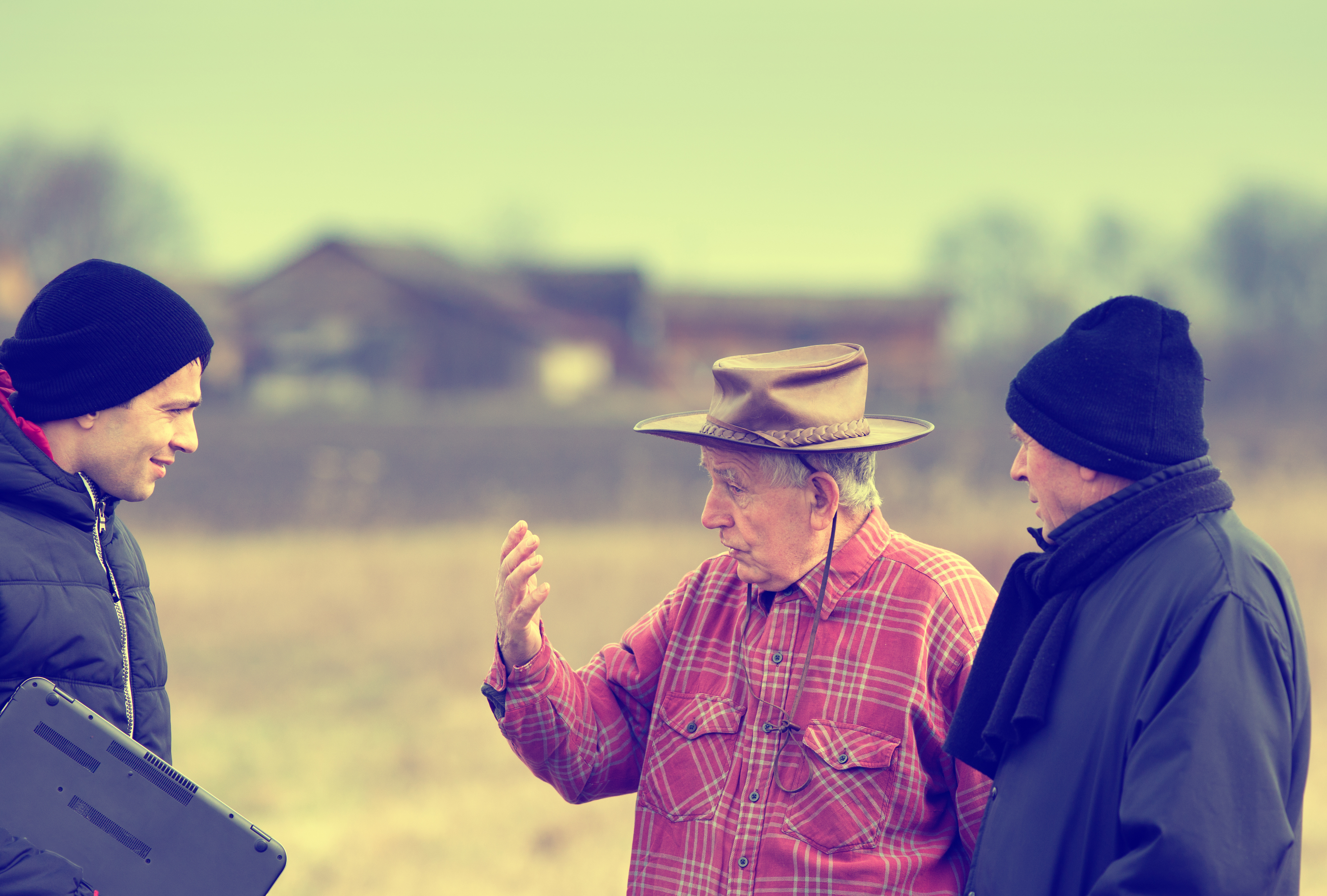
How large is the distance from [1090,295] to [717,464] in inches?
1865

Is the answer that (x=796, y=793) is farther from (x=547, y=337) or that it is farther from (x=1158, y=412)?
(x=547, y=337)

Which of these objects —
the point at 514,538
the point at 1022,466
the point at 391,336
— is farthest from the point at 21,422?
the point at 391,336

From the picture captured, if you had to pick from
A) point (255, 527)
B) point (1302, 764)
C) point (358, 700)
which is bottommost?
point (255, 527)

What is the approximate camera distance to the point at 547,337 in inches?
1320

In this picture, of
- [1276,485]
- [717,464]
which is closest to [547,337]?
[1276,485]

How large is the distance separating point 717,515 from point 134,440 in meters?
1.14

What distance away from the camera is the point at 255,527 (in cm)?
1331

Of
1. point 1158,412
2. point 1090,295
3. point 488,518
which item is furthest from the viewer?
point 1090,295

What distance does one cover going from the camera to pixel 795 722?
2.18 meters

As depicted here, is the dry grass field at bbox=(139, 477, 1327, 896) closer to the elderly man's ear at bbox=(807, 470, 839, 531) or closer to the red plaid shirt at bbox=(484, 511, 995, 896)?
the red plaid shirt at bbox=(484, 511, 995, 896)

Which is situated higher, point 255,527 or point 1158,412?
point 1158,412

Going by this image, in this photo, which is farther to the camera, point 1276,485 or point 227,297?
point 227,297

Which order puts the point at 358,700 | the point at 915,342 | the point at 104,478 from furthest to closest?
the point at 915,342 < the point at 358,700 < the point at 104,478

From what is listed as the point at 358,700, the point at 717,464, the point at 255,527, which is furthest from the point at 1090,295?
the point at 717,464
